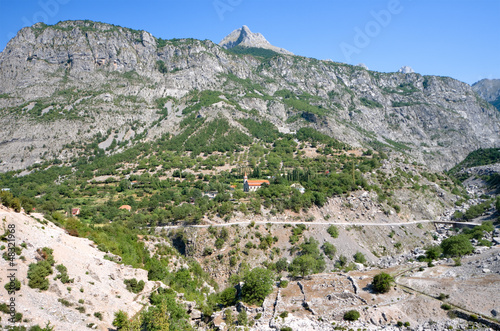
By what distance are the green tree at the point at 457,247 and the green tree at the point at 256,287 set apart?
2911 cm

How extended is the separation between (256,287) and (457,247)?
105 feet

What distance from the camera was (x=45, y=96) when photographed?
156m

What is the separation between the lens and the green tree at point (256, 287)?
37094 millimetres

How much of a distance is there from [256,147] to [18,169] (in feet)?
317

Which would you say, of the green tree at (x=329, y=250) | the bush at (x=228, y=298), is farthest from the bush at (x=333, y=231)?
the bush at (x=228, y=298)

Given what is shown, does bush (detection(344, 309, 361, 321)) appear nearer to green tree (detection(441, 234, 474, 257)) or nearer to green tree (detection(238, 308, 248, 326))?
green tree (detection(238, 308, 248, 326))

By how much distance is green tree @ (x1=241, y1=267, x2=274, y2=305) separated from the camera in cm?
3709

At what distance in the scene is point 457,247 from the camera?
47.1m

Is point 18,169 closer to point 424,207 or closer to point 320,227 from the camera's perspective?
point 320,227

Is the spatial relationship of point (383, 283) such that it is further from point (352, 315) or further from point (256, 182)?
point (256, 182)

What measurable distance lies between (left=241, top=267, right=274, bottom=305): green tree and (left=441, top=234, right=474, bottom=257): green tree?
29.1 m

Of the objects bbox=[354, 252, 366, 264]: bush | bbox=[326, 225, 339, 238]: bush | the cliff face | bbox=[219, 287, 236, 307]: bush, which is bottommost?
bbox=[354, 252, 366, 264]: bush

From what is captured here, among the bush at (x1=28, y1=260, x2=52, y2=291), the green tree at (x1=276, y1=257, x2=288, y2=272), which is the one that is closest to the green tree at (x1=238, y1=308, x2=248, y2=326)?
the bush at (x1=28, y1=260, x2=52, y2=291)

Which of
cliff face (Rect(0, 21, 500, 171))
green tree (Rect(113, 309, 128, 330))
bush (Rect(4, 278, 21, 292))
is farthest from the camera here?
cliff face (Rect(0, 21, 500, 171))
